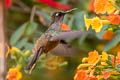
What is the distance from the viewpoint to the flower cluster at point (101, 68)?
2.25 meters

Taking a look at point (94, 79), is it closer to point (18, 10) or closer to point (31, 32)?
point (31, 32)

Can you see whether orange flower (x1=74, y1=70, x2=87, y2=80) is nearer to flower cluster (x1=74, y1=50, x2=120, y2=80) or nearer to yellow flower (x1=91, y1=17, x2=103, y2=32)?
flower cluster (x1=74, y1=50, x2=120, y2=80)

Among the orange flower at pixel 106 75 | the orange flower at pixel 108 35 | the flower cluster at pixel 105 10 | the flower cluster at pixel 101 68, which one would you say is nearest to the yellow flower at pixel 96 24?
the flower cluster at pixel 105 10

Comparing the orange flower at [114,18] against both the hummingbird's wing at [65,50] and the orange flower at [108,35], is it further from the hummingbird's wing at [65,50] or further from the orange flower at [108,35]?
the orange flower at [108,35]

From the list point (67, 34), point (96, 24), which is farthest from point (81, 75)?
point (67, 34)

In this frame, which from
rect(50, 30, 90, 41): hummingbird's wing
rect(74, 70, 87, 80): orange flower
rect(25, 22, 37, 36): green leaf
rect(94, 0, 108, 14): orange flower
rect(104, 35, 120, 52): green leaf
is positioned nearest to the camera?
rect(74, 70, 87, 80): orange flower

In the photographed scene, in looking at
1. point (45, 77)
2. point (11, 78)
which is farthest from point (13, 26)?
point (11, 78)

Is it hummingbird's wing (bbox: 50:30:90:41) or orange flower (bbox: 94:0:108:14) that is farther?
hummingbird's wing (bbox: 50:30:90:41)

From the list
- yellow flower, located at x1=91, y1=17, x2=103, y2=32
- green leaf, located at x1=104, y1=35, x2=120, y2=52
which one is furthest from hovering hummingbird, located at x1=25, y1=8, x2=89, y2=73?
green leaf, located at x1=104, y1=35, x2=120, y2=52

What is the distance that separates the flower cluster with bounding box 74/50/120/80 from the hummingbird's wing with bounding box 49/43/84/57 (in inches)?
14.5

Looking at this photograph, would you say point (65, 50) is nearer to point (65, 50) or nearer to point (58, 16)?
point (65, 50)

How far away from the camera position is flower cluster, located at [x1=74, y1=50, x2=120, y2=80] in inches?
88.7

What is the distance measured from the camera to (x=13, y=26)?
5.00 m

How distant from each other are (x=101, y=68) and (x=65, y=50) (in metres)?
0.58
